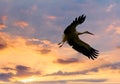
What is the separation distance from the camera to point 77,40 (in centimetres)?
3903

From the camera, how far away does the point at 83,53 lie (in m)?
40.8

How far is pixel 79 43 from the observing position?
39.5m

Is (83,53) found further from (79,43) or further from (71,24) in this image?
(71,24)

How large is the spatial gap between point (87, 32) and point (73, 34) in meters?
3.93

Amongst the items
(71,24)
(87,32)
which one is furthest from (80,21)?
(87,32)

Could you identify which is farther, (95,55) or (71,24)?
(95,55)

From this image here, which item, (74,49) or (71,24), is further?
(74,49)

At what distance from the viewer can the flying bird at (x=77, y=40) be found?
37.3 metres

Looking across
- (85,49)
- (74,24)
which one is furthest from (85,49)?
(74,24)

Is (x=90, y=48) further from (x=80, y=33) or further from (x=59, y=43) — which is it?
(x=59, y=43)

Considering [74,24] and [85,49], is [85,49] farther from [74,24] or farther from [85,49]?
[74,24]

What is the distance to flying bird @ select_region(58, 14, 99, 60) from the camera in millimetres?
37344

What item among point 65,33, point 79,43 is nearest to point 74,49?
point 79,43

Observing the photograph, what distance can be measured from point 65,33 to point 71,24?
106 centimetres
